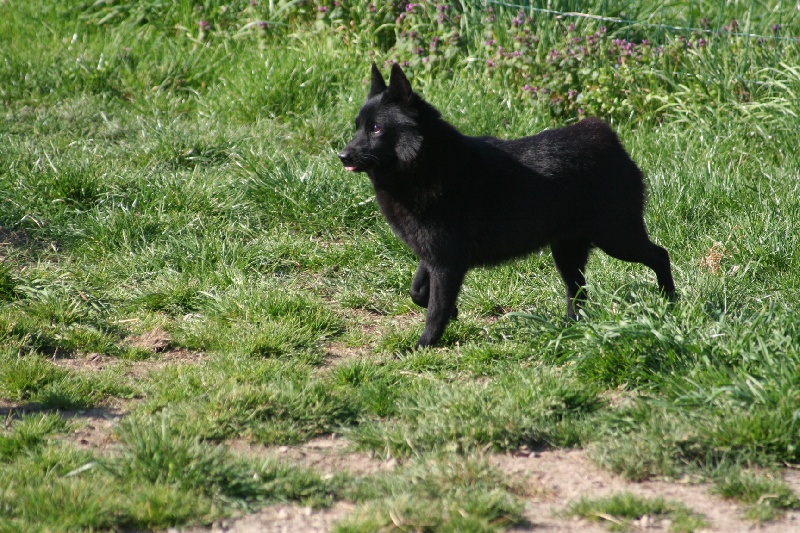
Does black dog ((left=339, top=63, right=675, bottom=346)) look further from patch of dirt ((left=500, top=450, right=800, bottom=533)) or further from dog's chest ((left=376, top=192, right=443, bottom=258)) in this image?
patch of dirt ((left=500, top=450, right=800, bottom=533))

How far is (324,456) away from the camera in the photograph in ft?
10.2

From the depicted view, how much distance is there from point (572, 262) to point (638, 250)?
1.05ft

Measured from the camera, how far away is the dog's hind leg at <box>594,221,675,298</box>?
165 inches

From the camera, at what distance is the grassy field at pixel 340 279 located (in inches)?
114

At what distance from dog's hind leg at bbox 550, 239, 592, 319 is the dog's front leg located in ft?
2.03

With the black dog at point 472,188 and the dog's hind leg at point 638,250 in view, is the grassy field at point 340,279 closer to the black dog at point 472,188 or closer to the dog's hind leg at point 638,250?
the dog's hind leg at point 638,250

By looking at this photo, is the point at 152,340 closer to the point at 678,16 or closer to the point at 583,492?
the point at 583,492

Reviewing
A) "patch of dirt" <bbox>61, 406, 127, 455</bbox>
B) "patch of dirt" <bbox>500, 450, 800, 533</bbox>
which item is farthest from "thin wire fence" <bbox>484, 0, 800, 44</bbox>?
"patch of dirt" <bbox>61, 406, 127, 455</bbox>

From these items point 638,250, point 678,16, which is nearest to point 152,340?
point 638,250

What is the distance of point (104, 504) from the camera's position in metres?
2.62

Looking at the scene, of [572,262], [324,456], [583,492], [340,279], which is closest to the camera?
[583,492]

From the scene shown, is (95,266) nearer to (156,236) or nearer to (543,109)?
(156,236)

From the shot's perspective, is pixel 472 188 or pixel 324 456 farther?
pixel 472 188

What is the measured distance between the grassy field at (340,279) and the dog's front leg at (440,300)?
0.32 feet
